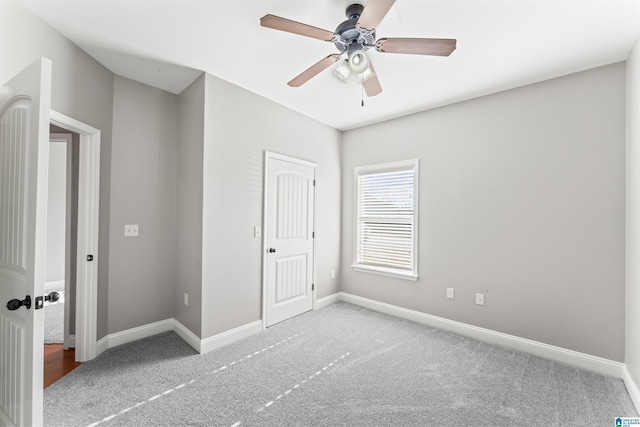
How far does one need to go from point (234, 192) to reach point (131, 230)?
1125 mm

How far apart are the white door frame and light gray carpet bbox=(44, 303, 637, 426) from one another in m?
0.23

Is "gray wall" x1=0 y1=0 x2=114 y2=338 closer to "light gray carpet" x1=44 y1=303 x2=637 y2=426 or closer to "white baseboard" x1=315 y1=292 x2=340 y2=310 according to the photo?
"light gray carpet" x1=44 y1=303 x2=637 y2=426

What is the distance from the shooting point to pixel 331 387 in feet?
7.13

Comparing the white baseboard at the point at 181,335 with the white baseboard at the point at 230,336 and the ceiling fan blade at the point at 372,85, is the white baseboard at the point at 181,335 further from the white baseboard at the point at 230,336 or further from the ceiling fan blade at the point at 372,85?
the ceiling fan blade at the point at 372,85

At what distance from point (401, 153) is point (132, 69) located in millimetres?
3163

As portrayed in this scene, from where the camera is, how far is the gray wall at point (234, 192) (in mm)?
2742

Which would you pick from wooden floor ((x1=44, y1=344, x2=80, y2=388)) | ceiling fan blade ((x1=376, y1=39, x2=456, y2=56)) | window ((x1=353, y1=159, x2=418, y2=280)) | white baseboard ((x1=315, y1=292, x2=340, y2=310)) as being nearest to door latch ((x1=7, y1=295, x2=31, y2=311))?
wooden floor ((x1=44, y1=344, x2=80, y2=388))

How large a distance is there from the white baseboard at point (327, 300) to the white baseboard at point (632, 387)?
3.04 meters

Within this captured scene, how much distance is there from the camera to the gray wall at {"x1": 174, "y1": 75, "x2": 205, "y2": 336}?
2.75 meters

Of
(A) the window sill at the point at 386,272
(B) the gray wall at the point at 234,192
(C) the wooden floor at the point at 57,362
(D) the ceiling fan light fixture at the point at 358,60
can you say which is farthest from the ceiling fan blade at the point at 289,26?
(C) the wooden floor at the point at 57,362

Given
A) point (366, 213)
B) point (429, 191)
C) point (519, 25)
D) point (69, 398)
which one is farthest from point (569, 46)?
point (69, 398)

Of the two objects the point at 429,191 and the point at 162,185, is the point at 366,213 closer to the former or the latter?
the point at 429,191

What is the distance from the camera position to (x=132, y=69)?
105 inches

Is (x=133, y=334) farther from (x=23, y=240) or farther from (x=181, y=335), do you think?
(x=23, y=240)
